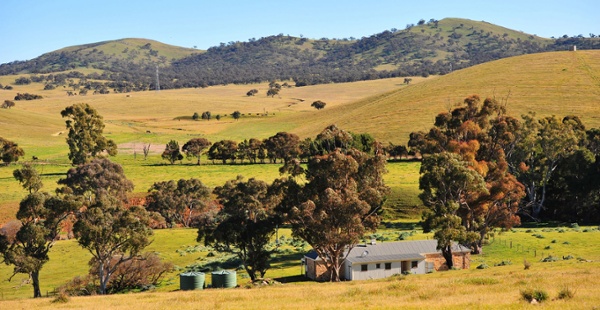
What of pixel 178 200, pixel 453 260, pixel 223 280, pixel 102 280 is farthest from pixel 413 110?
pixel 102 280

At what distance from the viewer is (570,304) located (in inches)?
868

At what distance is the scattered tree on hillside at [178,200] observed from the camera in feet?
247

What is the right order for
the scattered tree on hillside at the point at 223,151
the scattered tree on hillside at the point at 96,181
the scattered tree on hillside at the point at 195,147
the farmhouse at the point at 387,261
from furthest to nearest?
1. the scattered tree on hillside at the point at 195,147
2. the scattered tree on hillside at the point at 223,151
3. the scattered tree on hillside at the point at 96,181
4. the farmhouse at the point at 387,261

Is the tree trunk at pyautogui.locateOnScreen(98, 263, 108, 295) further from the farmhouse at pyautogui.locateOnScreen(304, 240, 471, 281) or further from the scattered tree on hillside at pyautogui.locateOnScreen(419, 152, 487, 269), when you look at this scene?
the scattered tree on hillside at pyautogui.locateOnScreen(419, 152, 487, 269)

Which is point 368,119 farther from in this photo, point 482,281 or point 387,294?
point 387,294

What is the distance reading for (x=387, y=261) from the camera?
46938 millimetres

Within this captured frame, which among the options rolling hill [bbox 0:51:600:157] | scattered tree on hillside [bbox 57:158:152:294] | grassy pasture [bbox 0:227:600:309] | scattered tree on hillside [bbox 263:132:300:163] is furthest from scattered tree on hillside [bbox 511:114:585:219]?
scattered tree on hillside [bbox 57:158:152:294]

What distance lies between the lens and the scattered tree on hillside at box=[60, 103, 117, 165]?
107375mm

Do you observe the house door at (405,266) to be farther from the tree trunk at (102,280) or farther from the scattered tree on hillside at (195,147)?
the scattered tree on hillside at (195,147)

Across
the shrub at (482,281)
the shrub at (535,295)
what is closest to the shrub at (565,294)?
the shrub at (535,295)

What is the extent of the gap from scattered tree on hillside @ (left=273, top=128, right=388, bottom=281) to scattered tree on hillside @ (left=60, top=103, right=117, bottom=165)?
6953 centimetres

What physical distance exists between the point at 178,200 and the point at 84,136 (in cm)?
3961

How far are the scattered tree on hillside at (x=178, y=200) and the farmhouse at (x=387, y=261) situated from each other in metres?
31.5

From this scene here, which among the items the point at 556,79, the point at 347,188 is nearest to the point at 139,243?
the point at 347,188
